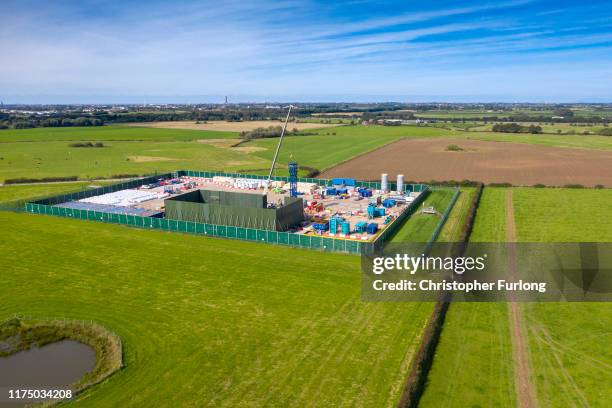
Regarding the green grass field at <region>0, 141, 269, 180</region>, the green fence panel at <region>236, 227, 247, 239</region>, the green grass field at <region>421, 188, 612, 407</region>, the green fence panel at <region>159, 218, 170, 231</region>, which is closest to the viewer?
the green grass field at <region>421, 188, 612, 407</region>

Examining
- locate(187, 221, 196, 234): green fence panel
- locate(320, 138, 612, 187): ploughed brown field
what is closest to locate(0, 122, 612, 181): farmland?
locate(320, 138, 612, 187): ploughed brown field

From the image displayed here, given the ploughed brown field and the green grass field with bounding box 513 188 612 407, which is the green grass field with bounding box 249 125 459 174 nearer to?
the ploughed brown field

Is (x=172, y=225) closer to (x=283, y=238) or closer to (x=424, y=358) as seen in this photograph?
(x=283, y=238)

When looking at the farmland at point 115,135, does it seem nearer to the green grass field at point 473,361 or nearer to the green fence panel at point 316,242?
the green fence panel at point 316,242

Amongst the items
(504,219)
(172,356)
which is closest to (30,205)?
(172,356)

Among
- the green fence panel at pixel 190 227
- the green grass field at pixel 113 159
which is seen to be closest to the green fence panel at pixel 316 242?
the green fence panel at pixel 190 227

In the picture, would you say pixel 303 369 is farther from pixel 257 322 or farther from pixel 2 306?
pixel 2 306
